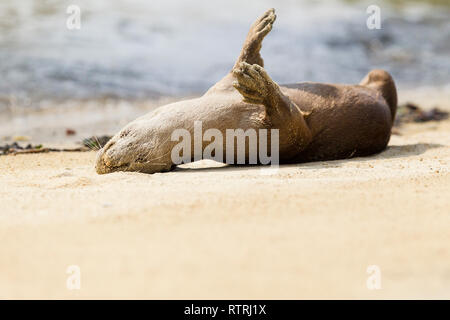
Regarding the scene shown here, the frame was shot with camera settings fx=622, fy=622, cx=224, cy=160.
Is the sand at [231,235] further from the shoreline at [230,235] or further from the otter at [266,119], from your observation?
the otter at [266,119]

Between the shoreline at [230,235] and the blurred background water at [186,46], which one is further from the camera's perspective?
the blurred background water at [186,46]

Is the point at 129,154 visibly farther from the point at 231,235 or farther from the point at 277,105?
the point at 231,235

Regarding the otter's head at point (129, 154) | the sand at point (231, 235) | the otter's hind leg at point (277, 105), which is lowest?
the sand at point (231, 235)

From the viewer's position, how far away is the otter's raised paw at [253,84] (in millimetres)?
4180

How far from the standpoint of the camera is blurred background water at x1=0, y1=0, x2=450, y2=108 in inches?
394

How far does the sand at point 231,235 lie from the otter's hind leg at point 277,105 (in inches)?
17.9

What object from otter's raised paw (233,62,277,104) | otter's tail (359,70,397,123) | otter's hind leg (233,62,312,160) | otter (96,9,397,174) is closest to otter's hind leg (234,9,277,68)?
otter (96,9,397,174)

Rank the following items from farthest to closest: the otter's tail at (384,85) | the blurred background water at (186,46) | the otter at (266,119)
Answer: the blurred background water at (186,46) → the otter's tail at (384,85) → the otter at (266,119)

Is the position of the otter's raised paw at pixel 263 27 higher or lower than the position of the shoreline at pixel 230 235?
higher

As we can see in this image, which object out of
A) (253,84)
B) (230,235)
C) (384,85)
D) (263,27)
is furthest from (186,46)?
(230,235)

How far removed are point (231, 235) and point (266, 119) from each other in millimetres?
1851

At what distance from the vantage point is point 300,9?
1577cm

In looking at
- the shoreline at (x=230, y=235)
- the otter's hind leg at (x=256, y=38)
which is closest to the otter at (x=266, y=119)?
the otter's hind leg at (x=256, y=38)

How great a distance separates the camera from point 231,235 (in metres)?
2.75
